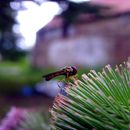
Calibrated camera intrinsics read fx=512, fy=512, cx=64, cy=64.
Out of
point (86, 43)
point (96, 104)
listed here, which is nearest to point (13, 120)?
point (96, 104)

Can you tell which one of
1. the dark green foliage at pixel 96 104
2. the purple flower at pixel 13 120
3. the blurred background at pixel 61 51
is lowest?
the dark green foliage at pixel 96 104

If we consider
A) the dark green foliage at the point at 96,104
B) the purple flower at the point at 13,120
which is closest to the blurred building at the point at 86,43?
the purple flower at the point at 13,120

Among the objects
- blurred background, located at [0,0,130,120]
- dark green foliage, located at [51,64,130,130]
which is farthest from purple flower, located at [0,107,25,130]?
blurred background, located at [0,0,130,120]

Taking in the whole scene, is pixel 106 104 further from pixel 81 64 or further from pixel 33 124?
pixel 81 64

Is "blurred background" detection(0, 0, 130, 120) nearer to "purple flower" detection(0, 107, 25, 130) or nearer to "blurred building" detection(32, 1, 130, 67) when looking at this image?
"blurred building" detection(32, 1, 130, 67)

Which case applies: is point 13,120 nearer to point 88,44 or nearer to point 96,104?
point 96,104

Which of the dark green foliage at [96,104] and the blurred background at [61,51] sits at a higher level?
the blurred background at [61,51]

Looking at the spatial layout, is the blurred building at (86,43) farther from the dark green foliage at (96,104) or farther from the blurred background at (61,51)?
the dark green foliage at (96,104)

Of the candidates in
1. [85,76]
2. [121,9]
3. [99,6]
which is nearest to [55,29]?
[121,9]
